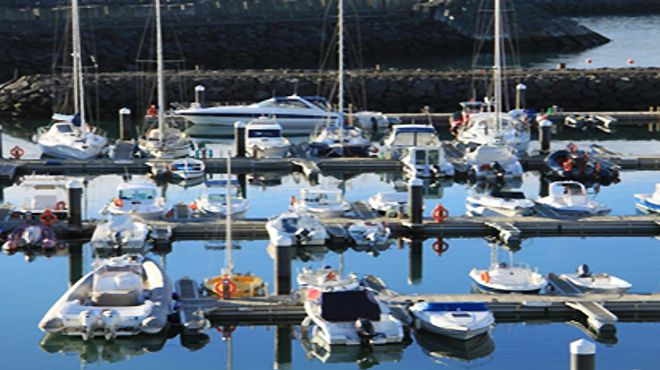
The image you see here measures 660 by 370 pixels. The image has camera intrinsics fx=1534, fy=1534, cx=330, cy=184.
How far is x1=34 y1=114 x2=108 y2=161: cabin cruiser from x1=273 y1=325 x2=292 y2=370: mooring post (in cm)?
2152

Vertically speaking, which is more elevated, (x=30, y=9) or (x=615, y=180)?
(x=30, y=9)

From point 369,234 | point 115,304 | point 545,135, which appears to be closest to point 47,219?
point 369,234

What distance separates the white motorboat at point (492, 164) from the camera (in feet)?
165

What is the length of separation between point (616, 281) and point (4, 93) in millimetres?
40919

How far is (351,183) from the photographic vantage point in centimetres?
5053

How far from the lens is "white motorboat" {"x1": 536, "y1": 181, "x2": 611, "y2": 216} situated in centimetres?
4316

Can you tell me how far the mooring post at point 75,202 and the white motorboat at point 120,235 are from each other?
83cm

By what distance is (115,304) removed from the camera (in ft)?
107

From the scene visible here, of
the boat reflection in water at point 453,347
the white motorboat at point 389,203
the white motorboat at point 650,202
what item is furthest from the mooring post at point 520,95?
the boat reflection in water at point 453,347

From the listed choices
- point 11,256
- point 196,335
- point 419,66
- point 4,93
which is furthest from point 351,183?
point 419,66

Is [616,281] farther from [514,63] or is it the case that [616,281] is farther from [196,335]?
[514,63]

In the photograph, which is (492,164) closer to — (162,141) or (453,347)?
(162,141)

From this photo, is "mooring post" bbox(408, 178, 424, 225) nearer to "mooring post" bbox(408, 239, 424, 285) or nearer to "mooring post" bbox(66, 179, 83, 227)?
"mooring post" bbox(408, 239, 424, 285)

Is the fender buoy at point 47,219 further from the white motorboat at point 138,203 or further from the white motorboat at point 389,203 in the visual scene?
the white motorboat at point 389,203
